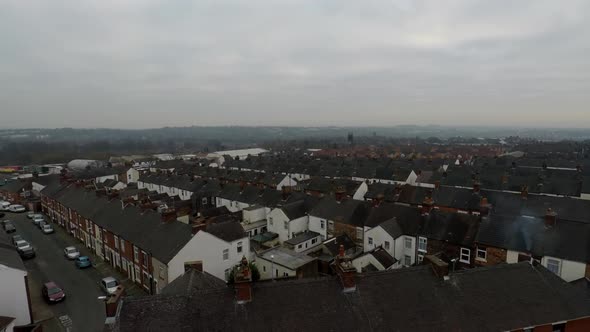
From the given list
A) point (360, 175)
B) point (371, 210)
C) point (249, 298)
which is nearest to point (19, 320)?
point (249, 298)

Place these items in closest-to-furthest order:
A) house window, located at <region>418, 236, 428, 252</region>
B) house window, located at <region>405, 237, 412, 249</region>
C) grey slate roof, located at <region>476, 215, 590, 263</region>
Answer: grey slate roof, located at <region>476, 215, 590, 263</region> < house window, located at <region>418, 236, 428, 252</region> < house window, located at <region>405, 237, 412, 249</region>

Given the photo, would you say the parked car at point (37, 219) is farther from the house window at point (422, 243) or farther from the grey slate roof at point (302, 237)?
the house window at point (422, 243)

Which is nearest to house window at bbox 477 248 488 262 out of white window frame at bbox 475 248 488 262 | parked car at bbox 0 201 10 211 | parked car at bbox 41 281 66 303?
white window frame at bbox 475 248 488 262

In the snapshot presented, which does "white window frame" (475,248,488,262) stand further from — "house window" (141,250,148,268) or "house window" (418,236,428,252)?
"house window" (141,250,148,268)

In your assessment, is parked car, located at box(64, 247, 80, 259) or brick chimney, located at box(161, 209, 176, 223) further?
parked car, located at box(64, 247, 80, 259)

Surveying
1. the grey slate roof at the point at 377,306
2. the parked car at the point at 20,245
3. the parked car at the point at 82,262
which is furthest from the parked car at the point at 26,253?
the grey slate roof at the point at 377,306

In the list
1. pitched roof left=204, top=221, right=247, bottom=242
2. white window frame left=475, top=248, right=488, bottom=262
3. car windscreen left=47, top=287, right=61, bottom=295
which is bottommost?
car windscreen left=47, top=287, right=61, bottom=295
